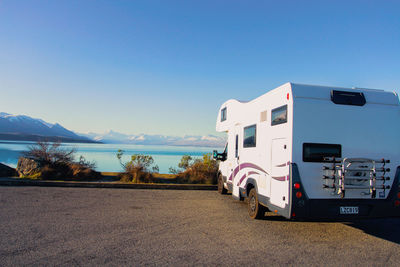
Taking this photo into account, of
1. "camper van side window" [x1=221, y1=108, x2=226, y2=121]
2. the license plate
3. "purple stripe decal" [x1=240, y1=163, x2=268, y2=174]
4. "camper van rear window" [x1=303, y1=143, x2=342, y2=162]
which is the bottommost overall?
the license plate

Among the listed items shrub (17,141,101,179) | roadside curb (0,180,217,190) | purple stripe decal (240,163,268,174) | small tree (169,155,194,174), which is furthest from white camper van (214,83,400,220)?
shrub (17,141,101,179)

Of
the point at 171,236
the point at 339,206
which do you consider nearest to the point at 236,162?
the point at 339,206

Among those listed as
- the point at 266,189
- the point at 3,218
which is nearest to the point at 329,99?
the point at 266,189

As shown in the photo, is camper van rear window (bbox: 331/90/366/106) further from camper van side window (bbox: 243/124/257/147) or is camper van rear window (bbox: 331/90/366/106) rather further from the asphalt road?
the asphalt road

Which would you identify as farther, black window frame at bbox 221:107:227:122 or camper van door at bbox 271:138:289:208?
black window frame at bbox 221:107:227:122

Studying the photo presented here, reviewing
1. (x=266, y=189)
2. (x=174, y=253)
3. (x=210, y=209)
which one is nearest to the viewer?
(x=174, y=253)

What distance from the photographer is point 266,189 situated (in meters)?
6.40

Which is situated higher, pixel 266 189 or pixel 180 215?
pixel 266 189

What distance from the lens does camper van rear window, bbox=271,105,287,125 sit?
19.2 ft

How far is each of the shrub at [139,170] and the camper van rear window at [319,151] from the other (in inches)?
336

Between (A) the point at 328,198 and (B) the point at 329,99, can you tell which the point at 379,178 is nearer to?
(A) the point at 328,198

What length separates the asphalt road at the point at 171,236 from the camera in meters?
4.45

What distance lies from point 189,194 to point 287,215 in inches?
223

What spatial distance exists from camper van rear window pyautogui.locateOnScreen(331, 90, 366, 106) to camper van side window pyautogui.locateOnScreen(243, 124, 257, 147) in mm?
2021
